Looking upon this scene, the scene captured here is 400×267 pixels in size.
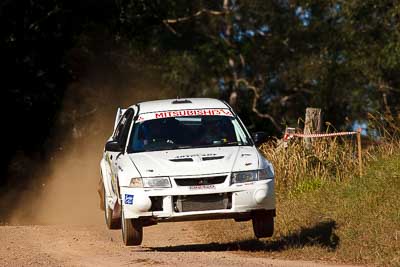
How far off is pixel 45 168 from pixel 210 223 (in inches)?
761

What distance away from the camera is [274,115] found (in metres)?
53.2

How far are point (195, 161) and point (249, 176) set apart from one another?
0.63 metres

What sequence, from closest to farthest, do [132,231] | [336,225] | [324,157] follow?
1. [132,231]
2. [336,225]
3. [324,157]

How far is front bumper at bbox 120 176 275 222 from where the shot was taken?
1212cm

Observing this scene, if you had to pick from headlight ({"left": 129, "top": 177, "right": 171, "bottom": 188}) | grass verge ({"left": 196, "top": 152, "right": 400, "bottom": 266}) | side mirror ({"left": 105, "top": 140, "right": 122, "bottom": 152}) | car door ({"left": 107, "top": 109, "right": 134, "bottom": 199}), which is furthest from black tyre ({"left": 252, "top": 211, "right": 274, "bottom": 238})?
side mirror ({"left": 105, "top": 140, "right": 122, "bottom": 152})

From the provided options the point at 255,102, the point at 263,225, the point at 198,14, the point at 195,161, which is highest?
the point at 198,14

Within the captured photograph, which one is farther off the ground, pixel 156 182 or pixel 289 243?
pixel 156 182

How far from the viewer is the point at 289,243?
13.4 metres

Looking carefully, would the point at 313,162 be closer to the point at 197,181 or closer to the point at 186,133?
the point at 186,133

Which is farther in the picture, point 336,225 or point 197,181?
point 336,225

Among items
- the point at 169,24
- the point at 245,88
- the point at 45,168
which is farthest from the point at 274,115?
the point at 45,168

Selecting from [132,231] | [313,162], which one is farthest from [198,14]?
[132,231]

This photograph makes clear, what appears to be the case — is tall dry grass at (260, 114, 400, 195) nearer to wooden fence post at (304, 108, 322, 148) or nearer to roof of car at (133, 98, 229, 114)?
wooden fence post at (304, 108, 322, 148)

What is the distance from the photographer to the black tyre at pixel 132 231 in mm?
12586
